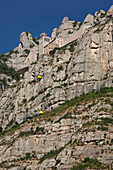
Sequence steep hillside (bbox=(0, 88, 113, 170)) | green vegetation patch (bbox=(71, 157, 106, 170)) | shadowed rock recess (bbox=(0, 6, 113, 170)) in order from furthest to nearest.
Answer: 1. shadowed rock recess (bbox=(0, 6, 113, 170))
2. steep hillside (bbox=(0, 88, 113, 170))
3. green vegetation patch (bbox=(71, 157, 106, 170))

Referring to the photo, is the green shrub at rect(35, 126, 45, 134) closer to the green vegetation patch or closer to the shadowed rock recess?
the shadowed rock recess

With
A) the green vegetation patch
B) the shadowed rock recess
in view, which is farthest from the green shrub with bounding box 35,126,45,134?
the green vegetation patch

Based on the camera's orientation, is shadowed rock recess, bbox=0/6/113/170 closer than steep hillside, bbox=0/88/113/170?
No

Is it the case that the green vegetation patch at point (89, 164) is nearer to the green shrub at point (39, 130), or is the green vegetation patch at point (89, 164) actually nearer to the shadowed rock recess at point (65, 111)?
the shadowed rock recess at point (65, 111)

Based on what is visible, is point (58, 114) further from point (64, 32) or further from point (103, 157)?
point (64, 32)

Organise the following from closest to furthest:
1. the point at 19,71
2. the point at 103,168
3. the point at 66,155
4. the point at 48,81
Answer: the point at 103,168 → the point at 66,155 → the point at 48,81 → the point at 19,71

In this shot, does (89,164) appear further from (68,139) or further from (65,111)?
(65,111)

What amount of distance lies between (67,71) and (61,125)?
2054 cm

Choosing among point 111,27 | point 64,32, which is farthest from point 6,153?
point 64,32

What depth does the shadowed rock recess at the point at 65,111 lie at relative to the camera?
209 ft

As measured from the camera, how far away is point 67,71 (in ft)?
305

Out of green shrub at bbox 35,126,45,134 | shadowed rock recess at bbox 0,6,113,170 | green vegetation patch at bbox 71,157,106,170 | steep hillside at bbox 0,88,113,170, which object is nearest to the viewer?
green vegetation patch at bbox 71,157,106,170

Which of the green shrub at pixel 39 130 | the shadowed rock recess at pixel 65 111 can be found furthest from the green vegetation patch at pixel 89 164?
the green shrub at pixel 39 130

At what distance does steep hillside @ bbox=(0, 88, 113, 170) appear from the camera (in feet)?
202
